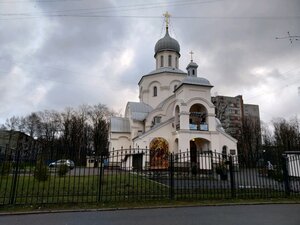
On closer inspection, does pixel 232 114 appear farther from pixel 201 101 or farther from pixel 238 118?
pixel 201 101

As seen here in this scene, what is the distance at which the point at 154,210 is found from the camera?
23.4ft

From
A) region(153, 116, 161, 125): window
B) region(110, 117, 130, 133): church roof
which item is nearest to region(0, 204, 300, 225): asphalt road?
region(153, 116, 161, 125): window

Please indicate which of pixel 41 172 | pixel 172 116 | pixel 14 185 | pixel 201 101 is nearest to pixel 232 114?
pixel 172 116

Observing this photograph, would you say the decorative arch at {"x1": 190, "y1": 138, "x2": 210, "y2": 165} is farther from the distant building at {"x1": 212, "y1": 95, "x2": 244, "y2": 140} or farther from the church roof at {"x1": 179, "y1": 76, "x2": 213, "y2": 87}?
the distant building at {"x1": 212, "y1": 95, "x2": 244, "y2": 140}

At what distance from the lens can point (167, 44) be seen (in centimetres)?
3606

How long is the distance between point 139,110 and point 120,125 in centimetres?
379

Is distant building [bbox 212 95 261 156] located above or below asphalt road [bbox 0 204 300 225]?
above

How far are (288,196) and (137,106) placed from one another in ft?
85.6

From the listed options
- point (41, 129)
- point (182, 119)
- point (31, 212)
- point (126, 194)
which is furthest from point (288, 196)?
point (41, 129)

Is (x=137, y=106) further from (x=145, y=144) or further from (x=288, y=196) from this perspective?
(x=288, y=196)

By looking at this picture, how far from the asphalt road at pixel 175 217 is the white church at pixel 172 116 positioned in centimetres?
1304

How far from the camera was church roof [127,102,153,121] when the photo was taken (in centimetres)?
3250

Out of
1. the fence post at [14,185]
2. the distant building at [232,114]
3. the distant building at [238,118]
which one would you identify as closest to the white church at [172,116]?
the fence post at [14,185]

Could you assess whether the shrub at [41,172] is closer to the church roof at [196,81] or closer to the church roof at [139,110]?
the church roof at [196,81]
